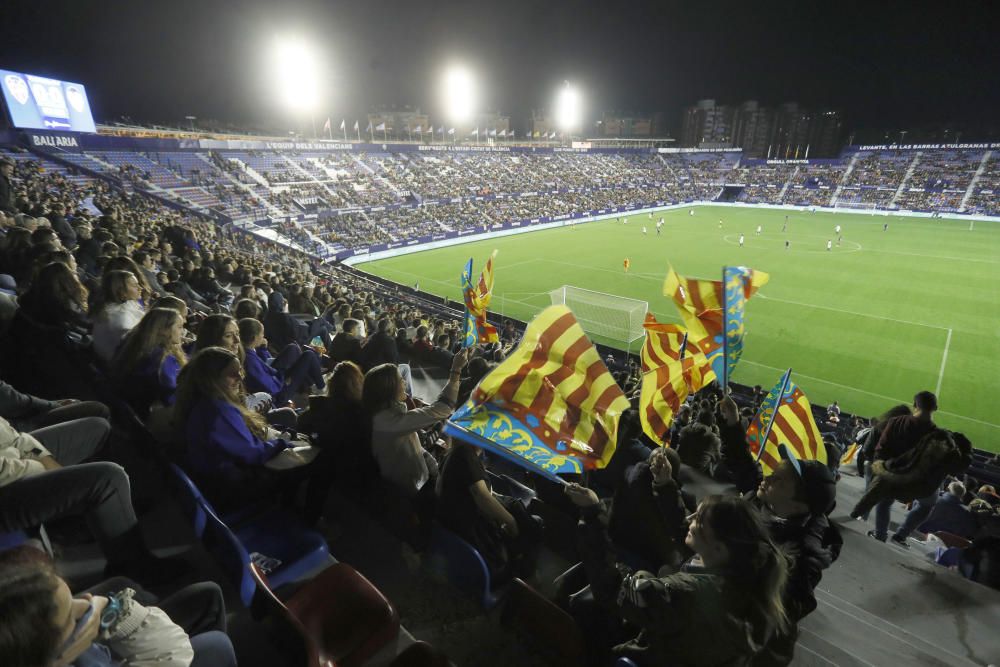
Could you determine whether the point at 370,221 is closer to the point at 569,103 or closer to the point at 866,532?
the point at 866,532

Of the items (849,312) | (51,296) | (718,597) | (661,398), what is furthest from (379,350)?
(849,312)

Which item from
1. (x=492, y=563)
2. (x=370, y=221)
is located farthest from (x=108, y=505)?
(x=370, y=221)

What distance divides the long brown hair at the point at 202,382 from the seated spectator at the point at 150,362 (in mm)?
976

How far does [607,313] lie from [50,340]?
72.1 feet

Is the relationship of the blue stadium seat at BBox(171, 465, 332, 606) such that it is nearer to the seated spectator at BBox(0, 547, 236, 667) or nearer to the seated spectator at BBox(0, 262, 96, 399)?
the seated spectator at BBox(0, 547, 236, 667)

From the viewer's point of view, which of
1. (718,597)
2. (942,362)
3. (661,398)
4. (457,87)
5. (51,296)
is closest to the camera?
(718,597)

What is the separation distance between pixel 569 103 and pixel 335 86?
153ft

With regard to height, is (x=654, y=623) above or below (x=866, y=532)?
above

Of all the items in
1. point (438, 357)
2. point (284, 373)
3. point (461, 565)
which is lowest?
point (438, 357)

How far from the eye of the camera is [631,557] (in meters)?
3.51

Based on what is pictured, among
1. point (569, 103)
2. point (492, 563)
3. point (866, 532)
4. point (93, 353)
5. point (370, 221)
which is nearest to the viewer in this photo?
point (492, 563)

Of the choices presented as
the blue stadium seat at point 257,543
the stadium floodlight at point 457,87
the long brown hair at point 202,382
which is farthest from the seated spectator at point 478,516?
the stadium floodlight at point 457,87

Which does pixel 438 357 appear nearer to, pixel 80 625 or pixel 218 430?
pixel 218 430

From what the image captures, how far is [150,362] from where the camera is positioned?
4.41m
